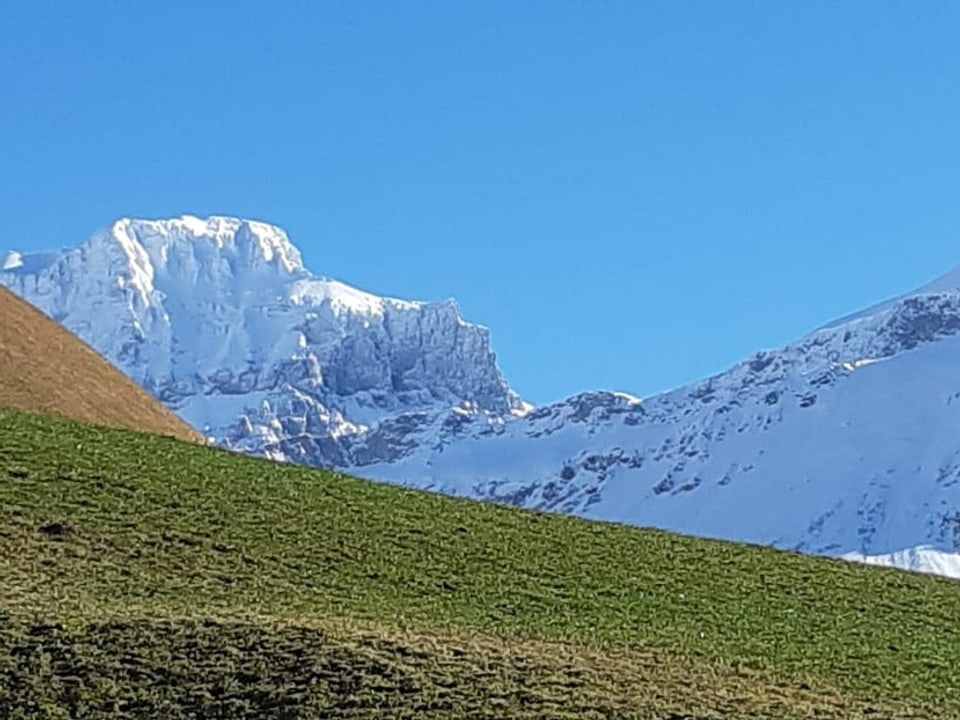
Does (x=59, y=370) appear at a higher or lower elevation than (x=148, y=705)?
higher

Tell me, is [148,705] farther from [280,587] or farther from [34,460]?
[34,460]

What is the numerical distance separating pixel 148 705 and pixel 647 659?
21.2 ft

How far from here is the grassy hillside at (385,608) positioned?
22.4 meters

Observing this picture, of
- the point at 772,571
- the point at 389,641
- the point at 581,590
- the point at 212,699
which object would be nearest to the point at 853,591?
the point at 772,571

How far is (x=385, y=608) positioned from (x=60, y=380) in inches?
949

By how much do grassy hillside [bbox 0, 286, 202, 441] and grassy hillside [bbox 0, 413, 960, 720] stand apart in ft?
20.8

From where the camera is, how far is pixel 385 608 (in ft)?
93.1

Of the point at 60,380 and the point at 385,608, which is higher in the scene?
the point at 60,380

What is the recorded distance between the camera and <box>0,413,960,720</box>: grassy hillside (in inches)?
880

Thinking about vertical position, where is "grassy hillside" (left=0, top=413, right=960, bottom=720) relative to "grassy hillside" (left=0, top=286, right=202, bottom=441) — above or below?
below

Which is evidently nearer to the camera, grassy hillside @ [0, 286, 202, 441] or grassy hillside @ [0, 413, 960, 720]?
grassy hillside @ [0, 413, 960, 720]

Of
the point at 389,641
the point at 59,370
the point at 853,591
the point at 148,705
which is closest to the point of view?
the point at 148,705

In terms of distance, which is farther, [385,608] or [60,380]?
[60,380]

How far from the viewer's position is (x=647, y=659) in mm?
25328
